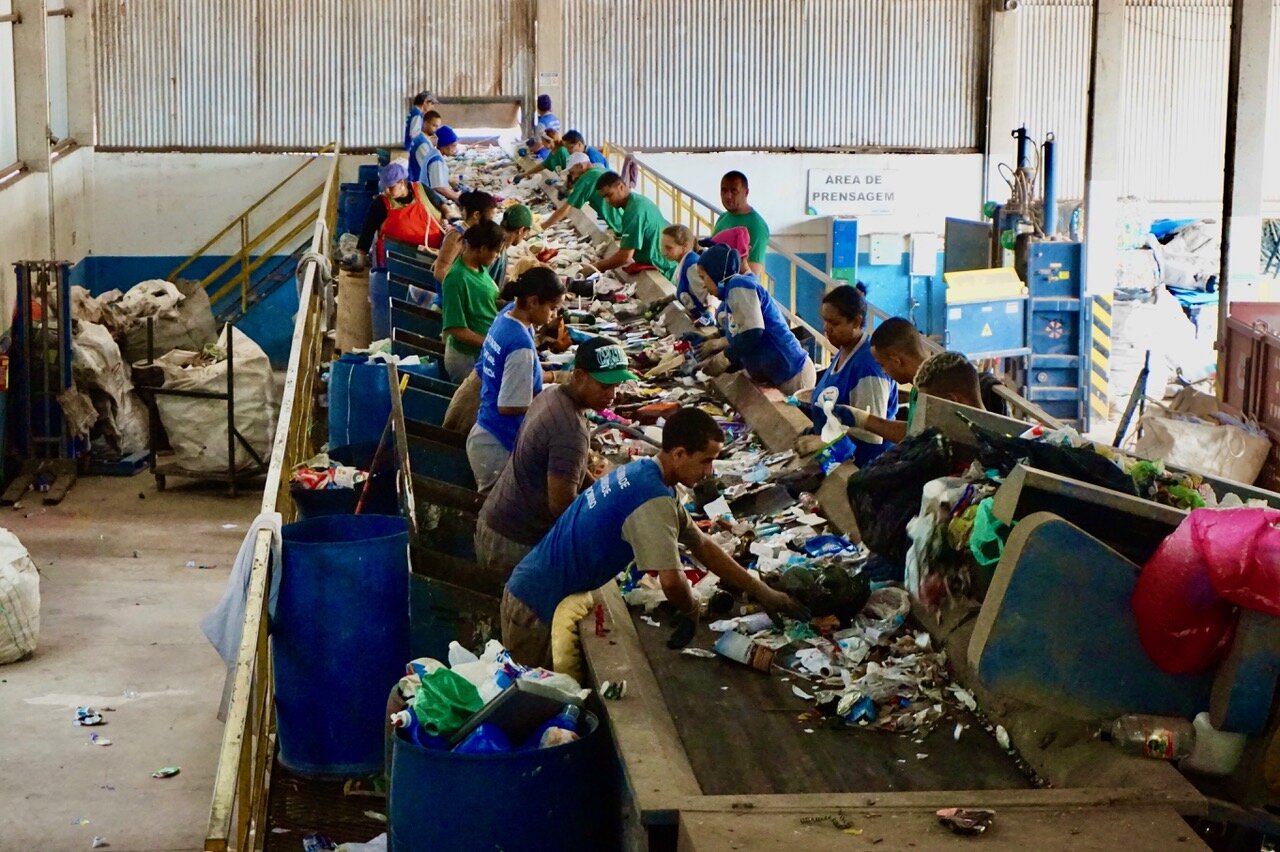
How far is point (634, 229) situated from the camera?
11.9 m

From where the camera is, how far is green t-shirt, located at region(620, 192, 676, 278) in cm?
1177

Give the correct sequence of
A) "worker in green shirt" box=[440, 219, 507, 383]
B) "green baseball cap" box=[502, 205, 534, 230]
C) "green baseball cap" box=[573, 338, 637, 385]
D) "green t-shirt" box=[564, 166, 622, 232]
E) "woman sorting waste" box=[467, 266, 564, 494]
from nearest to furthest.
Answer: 1. "green baseball cap" box=[573, 338, 637, 385]
2. "woman sorting waste" box=[467, 266, 564, 494]
3. "worker in green shirt" box=[440, 219, 507, 383]
4. "green baseball cap" box=[502, 205, 534, 230]
5. "green t-shirt" box=[564, 166, 622, 232]

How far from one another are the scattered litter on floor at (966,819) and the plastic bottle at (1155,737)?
1.58 ft

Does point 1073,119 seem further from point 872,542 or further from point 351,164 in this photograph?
point 872,542

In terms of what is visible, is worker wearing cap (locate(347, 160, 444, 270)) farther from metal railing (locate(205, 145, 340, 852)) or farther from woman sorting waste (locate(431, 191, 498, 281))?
metal railing (locate(205, 145, 340, 852))

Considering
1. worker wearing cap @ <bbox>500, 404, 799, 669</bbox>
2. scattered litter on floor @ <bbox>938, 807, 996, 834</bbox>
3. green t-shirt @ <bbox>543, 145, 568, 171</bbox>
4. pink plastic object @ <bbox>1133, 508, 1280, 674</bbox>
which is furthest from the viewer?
green t-shirt @ <bbox>543, 145, 568, 171</bbox>

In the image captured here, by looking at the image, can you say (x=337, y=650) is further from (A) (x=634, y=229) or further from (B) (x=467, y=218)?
(A) (x=634, y=229)

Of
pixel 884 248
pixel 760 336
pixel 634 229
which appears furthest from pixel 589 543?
pixel 884 248

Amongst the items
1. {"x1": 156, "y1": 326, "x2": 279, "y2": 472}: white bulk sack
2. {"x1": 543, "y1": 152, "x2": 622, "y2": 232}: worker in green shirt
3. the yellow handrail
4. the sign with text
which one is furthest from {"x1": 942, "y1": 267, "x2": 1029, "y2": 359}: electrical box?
the yellow handrail

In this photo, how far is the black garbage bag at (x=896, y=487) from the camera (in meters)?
5.12

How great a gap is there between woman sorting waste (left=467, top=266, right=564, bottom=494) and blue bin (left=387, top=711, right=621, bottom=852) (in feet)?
8.08

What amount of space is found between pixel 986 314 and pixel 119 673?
32.2 feet

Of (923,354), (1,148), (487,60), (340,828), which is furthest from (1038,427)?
(487,60)

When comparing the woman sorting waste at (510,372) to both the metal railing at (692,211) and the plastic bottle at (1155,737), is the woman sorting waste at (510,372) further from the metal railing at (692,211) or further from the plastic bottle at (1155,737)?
the metal railing at (692,211)
